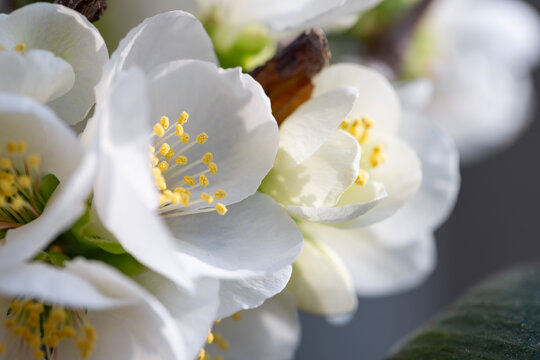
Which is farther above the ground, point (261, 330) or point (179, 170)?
point (179, 170)

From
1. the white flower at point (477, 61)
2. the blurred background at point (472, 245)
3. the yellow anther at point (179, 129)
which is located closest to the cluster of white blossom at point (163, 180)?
the yellow anther at point (179, 129)

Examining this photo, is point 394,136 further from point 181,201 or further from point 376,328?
point 376,328

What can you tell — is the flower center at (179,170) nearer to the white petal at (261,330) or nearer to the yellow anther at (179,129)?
the yellow anther at (179,129)

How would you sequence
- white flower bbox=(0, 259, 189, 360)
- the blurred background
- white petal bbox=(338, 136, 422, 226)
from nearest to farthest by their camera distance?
white flower bbox=(0, 259, 189, 360) → white petal bbox=(338, 136, 422, 226) → the blurred background

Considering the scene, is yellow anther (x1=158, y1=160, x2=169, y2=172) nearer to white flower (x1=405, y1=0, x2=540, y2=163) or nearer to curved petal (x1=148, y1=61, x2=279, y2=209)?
curved petal (x1=148, y1=61, x2=279, y2=209)

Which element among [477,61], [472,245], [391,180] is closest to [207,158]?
[391,180]

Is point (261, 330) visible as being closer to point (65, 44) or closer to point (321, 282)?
point (321, 282)

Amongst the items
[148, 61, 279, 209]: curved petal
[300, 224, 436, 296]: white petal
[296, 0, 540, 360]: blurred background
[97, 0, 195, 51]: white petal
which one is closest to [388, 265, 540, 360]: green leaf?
[300, 224, 436, 296]: white petal
